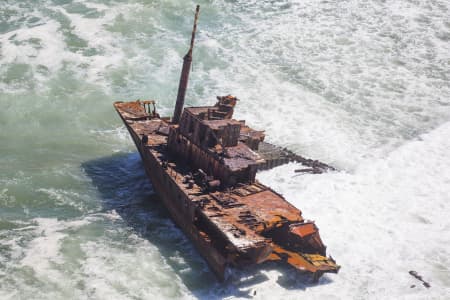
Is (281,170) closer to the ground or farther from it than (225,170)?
closer to the ground

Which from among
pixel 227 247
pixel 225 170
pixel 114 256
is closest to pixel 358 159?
pixel 225 170

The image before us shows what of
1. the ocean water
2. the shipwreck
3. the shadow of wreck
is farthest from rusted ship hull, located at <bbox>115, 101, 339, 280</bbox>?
the ocean water

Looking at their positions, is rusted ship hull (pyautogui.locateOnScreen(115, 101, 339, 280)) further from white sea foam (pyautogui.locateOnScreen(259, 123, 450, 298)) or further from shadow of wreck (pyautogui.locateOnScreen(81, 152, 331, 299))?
white sea foam (pyautogui.locateOnScreen(259, 123, 450, 298))

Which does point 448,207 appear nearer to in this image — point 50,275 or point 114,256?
point 114,256

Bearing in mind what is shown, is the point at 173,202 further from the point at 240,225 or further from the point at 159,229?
the point at 240,225

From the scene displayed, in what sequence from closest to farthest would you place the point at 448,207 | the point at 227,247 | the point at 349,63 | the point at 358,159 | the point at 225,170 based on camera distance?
1. the point at 227,247
2. the point at 225,170
3. the point at 448,207
4. the point at 358,159
5. the point at 349,63
